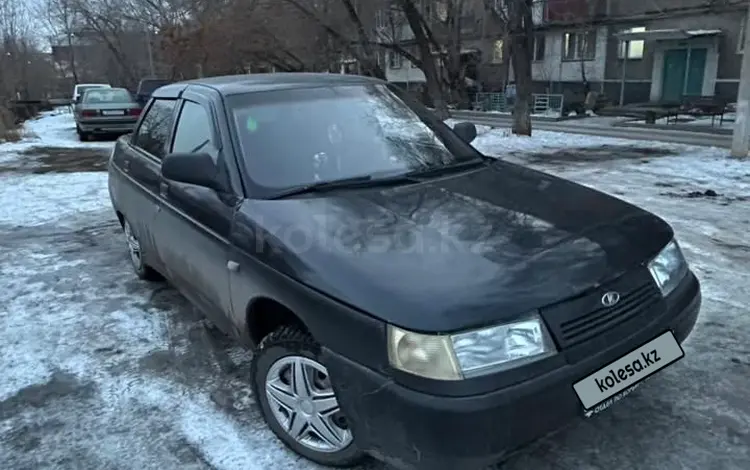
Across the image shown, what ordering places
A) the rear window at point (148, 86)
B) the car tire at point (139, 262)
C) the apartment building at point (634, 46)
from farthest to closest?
the apartment building at point (634, 46) → the rear window at point (148, 86) → the car tire at point (139, 262)

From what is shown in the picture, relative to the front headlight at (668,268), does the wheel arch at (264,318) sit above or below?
below

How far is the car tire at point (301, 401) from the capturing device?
7.60 feet

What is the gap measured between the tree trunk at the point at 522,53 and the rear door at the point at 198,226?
34.5 ft

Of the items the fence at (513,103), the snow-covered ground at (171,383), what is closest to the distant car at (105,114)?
the snow-covered ground at (171,383)

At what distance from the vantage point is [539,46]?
27516mm

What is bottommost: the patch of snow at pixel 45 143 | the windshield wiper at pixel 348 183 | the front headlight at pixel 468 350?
the patch of snow at pixel 45 143

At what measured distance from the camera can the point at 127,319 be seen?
402 centimetres

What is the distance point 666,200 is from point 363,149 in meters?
5.13

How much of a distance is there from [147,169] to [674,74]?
76.3 ft

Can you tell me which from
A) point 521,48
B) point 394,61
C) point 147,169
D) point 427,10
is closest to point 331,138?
point 147,169

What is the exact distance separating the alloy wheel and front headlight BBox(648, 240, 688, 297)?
140cm

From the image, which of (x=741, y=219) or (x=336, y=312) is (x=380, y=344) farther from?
(x=741, y=219)

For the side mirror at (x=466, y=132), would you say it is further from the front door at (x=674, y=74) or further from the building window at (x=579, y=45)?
the building window at (x=579, y=45)

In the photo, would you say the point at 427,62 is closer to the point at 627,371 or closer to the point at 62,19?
the point at 627,371
